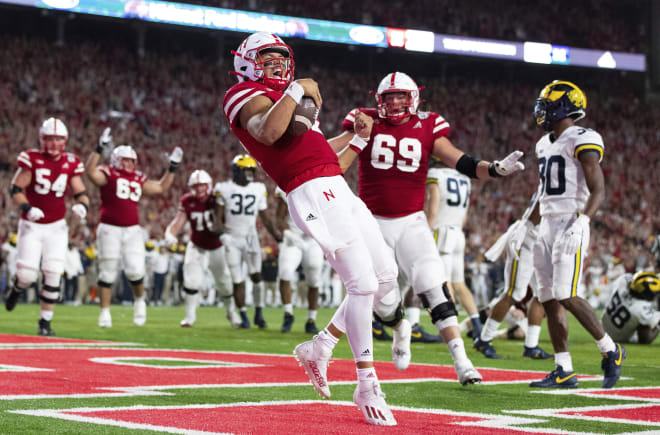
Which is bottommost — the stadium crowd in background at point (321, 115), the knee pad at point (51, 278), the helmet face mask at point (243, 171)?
the knee pad at point (51, 278)

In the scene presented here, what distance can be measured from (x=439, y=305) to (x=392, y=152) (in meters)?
1.08

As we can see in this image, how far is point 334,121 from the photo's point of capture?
28.0 metres

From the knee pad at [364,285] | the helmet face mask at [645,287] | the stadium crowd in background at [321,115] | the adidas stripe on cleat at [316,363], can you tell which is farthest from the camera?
the stadium crowd in background at [321,115]

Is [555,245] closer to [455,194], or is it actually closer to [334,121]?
[455,194]

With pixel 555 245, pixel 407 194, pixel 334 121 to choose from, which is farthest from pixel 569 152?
pixel 334 121

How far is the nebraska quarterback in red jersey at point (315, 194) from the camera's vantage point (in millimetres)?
4020

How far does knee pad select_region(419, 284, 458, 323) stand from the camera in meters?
5.44

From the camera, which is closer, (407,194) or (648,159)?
(407,194)

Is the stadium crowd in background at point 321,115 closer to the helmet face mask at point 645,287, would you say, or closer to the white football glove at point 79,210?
the white football glove at point 79,210

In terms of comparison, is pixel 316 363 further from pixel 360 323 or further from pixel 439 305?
pixel 439 305

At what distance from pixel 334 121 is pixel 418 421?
24353 mm

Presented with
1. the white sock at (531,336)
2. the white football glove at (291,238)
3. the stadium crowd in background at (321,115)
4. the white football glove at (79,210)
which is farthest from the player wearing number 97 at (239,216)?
the stadium crowd in background at (321,115)

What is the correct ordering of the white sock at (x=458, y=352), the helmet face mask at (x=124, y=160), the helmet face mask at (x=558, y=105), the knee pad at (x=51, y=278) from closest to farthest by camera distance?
the white sock at (x=458, y=352), the helmet face mask at (x=558, y=105), the knee pad at (x=51, y=278), the helmet face mask at (x=124, y=160)

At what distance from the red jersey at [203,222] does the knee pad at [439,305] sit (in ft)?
21.0
